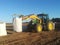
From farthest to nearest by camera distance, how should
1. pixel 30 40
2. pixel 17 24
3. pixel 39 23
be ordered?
pixel 39 23
pixel 17 24
pixel 30 40

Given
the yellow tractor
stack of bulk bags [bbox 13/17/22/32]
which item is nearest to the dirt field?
stack of bulk bags [bbox 13/17/22/32]

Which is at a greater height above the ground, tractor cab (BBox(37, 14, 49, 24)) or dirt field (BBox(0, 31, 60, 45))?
tractor cab (BBox(37, 14, 49, 24))

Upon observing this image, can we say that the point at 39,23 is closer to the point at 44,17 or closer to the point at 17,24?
the point at 44,17

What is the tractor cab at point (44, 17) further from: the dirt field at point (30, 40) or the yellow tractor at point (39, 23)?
the dirt field at point (30, 40)

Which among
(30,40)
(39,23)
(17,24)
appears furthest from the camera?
(39,23)

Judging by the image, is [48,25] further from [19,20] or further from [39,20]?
[19,20]

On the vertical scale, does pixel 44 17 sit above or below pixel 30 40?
above

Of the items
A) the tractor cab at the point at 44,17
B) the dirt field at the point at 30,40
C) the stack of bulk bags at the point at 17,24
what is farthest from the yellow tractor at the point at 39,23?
the dirt field at the point at 30,40

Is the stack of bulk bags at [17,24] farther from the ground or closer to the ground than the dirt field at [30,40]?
farther from the ground

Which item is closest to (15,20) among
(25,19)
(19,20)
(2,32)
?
(19,20)

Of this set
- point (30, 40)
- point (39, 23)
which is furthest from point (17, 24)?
point (30, 40)

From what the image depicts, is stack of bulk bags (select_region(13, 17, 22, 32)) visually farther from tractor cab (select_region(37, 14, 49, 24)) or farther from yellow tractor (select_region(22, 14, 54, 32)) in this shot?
tractor cab (select_region(37, 14, 49, 24))

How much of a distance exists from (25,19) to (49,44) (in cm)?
921

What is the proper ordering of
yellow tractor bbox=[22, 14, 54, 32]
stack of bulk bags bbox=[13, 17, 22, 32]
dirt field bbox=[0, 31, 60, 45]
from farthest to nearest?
yellow tractor bbox=[22, 14, 54, 32]
stack of bulk bags bbox=[13, 17, 22, 32]
dirt field bbox=[0, 31, 60, 45]
